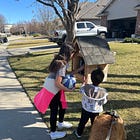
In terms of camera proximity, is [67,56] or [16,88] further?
[16,88]

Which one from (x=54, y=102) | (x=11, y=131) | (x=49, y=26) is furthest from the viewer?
(x=49, y=26)

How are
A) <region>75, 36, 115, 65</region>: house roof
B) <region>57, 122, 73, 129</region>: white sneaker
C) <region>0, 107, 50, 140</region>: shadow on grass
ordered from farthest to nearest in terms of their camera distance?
→ 1. <region>75, 36, 115, 65</region>: house roof
2. <region>57, 122, 73, 129</region>: white sneaker
3. <region>0, 107, 50, 140</region>: shadow on grass

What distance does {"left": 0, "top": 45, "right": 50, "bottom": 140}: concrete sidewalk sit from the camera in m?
4.24

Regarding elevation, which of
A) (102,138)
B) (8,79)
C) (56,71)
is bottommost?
(8,79)

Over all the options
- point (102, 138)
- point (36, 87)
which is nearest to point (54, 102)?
point (102, 138)

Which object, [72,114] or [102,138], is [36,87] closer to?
[72,114]

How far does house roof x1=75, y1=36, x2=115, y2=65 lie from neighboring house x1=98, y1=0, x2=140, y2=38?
19.7m

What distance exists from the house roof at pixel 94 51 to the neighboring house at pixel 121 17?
64.7ft

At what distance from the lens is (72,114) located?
16.2 feet

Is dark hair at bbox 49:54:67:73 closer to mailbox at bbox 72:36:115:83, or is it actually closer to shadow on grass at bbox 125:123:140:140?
shadow on grass at bbox 125:123:140:140

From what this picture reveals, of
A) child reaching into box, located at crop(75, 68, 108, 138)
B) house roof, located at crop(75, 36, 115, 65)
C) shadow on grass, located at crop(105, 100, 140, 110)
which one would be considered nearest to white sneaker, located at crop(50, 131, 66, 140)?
child reaching into box, located at crop(75, 68, 108, 138)

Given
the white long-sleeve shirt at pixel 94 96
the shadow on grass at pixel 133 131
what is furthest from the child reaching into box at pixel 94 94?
the shadow on grass at pixel 133 131

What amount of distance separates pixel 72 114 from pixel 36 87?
2432 mm

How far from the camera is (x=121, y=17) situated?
1088 inches
